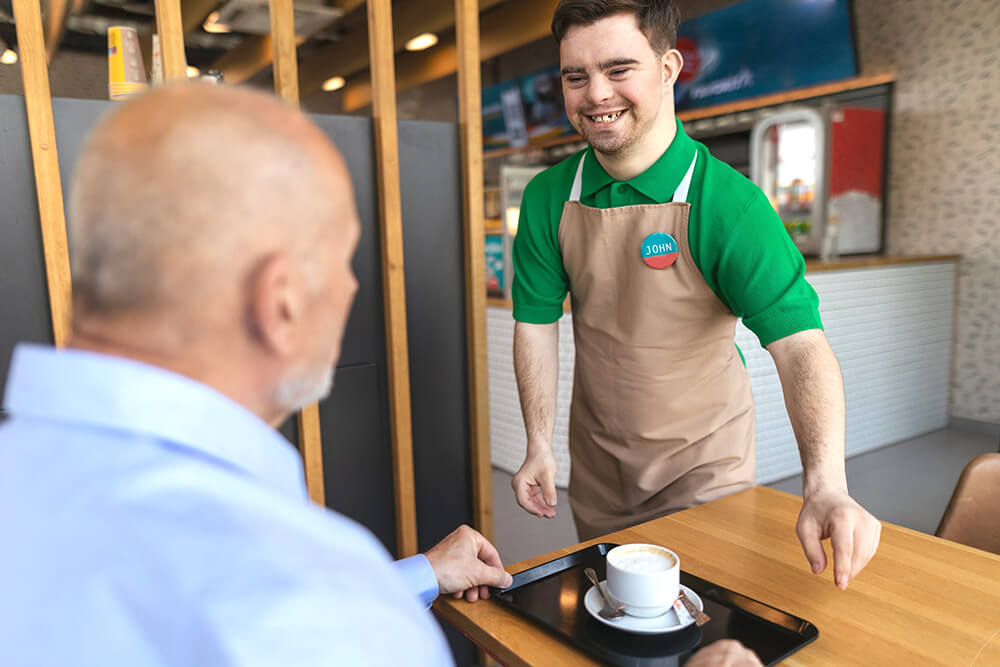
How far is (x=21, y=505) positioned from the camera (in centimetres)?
46

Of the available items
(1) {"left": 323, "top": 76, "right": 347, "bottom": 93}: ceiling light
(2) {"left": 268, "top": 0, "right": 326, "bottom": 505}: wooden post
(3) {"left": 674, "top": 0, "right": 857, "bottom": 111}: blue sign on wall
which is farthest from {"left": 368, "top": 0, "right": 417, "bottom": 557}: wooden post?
(1) {"left": 323, "top": 76, "right": 347, "bottom": 93}: ceiling light

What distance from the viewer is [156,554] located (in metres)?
0.43

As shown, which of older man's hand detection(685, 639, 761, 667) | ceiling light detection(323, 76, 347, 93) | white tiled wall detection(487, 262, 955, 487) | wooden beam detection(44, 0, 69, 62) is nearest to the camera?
older man's hand detection(685, 639, 761, 667)

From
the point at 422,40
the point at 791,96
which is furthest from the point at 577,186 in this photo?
the point at 791,96

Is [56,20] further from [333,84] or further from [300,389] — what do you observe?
[300,389]

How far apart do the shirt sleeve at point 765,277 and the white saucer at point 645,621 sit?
1.99 ft

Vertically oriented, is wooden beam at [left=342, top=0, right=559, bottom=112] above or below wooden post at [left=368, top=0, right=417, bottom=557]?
above

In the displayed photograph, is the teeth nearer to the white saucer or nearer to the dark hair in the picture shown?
the dark hair

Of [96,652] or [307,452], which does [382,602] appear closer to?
[96,652]

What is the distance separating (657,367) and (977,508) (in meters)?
0.77

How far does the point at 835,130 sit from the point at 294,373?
5221mm

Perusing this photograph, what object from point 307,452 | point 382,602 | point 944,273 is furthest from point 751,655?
point 944,273

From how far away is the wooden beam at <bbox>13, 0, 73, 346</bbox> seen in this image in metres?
1.57

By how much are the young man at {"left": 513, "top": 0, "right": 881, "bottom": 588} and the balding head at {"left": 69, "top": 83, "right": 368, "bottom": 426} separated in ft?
3.53
